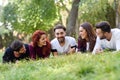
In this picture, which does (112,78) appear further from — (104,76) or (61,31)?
(61,31)

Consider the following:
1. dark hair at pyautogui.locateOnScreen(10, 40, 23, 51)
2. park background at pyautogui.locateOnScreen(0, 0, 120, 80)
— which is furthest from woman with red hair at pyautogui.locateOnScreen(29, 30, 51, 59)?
park background at pyautogui.locateOnScreen(0, 0, 120, 80)

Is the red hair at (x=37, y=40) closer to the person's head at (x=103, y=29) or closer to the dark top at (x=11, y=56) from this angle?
the dark top at (x=11, y=56)

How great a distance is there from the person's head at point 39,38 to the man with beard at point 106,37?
120cm

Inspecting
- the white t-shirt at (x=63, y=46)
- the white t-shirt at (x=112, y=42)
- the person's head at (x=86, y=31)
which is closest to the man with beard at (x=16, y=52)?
the white t-shirt at (x=63, y=46)

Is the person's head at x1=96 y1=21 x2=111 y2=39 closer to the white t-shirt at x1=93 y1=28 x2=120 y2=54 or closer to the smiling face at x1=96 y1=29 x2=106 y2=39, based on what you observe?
the smiling face at x1=96 y1=29 x2=106 y2=39

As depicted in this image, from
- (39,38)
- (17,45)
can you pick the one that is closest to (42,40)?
(39,38)

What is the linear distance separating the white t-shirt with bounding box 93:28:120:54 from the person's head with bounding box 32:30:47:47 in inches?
47.2

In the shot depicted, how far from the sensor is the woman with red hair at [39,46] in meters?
8.17

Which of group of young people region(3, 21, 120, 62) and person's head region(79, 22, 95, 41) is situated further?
person's head region(79, 22, 95, 41)

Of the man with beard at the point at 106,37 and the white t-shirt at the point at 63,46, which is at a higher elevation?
the man with beard at the point at 106,37

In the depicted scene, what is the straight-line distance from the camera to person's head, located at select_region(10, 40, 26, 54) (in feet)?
26.2

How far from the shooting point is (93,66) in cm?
482

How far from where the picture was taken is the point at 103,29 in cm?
748

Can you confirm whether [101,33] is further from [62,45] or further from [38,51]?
[38,51]
